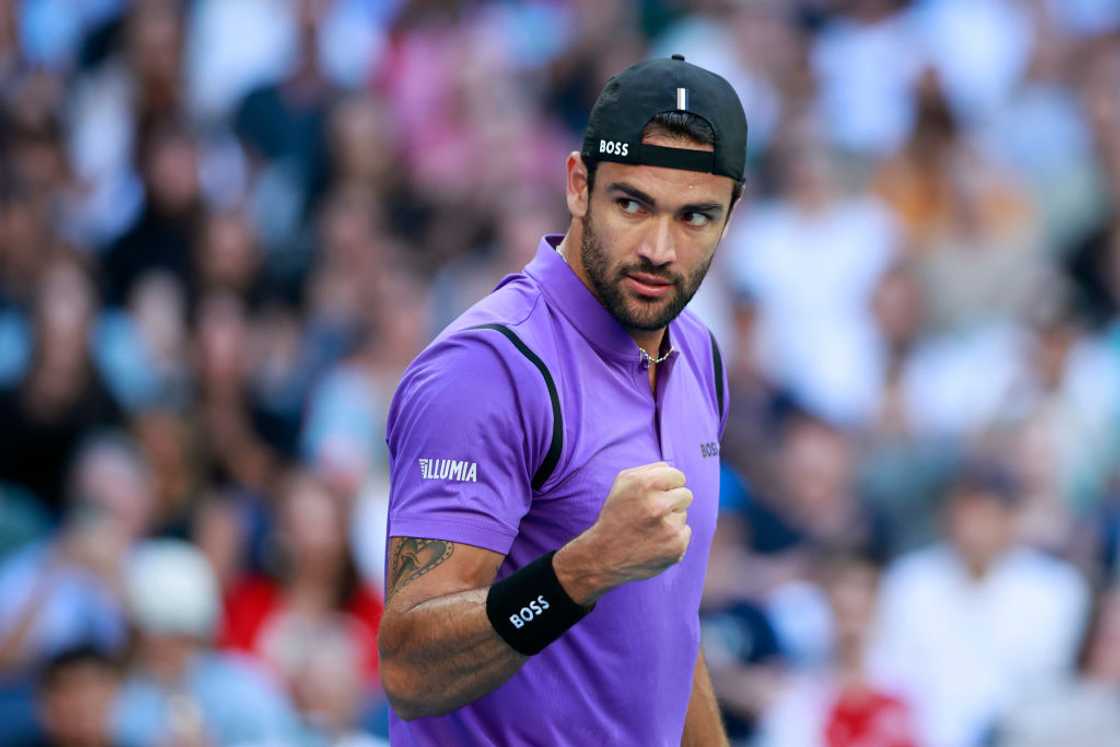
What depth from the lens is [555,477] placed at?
3.27 metres

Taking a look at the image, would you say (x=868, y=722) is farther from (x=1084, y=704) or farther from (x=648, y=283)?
(x=648, y=283)

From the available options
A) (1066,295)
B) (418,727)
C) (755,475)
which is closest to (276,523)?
(755,475)

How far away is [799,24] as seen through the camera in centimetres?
1119

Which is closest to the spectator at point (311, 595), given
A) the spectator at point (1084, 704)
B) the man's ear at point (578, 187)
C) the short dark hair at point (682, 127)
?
the spectator at point (1084, 704)

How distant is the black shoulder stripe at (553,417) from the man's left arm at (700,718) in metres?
0.79

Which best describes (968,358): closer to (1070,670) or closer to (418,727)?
(1070,670)

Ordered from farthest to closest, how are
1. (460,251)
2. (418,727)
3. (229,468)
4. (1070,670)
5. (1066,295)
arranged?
1. (460,251)
2. (1066,295)
3. (229,468)
4. (1070,670)
5. (418,727)

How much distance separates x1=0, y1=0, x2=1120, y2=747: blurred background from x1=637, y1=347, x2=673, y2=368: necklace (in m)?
3.69

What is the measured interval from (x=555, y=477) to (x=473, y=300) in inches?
249

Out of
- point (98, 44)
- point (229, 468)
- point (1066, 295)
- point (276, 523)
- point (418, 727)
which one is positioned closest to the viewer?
point (418, 727)

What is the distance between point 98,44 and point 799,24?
415cm

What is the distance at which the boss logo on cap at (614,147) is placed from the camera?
11.0 feet

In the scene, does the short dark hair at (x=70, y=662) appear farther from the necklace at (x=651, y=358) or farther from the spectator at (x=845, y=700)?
the necklace at (x=651, y=358)

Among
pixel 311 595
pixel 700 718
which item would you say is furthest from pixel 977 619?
pixel 700 718
